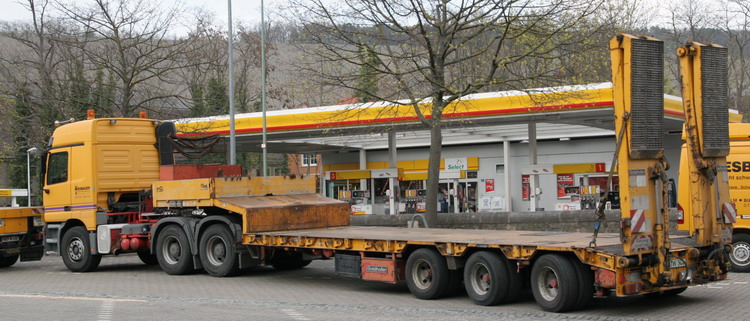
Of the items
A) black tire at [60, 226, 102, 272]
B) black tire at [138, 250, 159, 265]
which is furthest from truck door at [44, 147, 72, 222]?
black tire at [138, 250, 159, 265]

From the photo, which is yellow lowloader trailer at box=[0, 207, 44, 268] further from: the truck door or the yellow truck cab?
the yellow truck cab

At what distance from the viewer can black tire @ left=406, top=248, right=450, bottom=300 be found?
12117 mm

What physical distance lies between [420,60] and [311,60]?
2.82m

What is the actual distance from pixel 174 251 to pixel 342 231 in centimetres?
394

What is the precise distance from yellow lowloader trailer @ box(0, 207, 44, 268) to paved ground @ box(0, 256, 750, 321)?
2.23 meters

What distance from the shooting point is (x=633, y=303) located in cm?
1169

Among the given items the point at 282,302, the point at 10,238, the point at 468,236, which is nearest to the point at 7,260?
the point at 10,238

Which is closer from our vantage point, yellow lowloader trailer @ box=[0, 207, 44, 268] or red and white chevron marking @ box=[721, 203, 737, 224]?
red and white chevron marking @ box=[721, 203, 737, 224]

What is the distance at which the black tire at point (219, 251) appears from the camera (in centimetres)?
1576

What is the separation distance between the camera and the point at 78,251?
60.2 ft

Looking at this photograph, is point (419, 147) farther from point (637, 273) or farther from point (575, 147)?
point (637, 273)

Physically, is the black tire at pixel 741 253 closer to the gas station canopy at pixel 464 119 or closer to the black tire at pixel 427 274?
the black tire at pixel 427 274

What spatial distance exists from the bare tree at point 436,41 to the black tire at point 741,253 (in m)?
6.43

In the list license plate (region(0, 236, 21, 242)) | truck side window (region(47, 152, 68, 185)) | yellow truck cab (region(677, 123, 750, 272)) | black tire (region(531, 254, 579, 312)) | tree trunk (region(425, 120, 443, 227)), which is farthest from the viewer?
tree trunk (region(425, 120, 443, 227))
